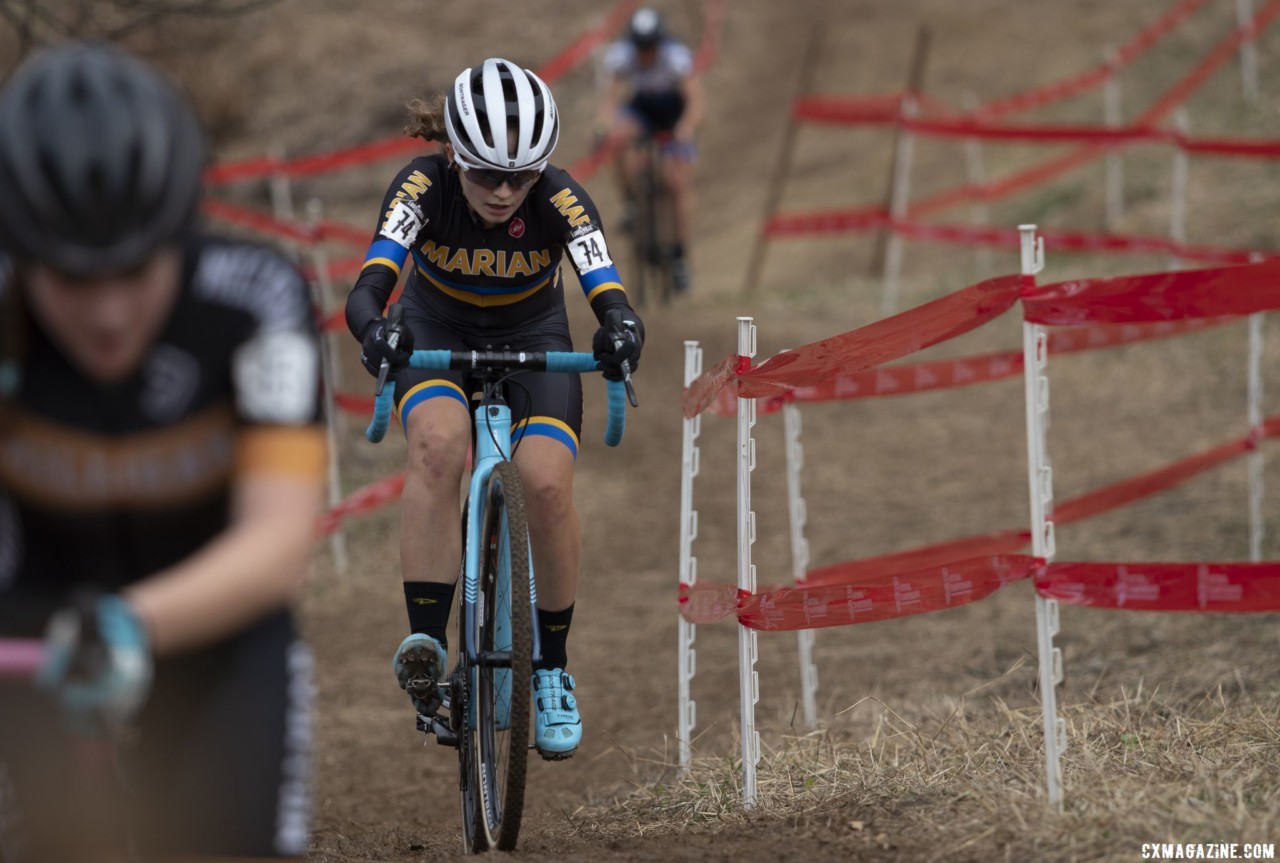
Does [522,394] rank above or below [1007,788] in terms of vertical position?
above

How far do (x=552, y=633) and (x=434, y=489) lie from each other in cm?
65

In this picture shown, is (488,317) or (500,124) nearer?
(500,124)

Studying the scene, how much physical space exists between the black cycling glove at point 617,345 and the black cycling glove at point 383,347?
58 centimetres

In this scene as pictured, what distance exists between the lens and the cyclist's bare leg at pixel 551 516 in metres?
5.17

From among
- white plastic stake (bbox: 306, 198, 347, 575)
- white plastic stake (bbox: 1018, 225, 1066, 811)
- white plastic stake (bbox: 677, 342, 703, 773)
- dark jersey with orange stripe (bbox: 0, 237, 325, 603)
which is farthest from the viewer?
white plastic stake (bbox: 306, 198, 347, 575)

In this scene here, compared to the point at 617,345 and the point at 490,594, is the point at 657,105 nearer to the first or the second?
the point at 617,345

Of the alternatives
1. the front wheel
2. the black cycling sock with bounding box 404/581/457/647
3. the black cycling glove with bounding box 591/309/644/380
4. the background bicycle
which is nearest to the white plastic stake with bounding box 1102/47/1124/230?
the background bicycle

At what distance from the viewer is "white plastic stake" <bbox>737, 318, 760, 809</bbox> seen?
525 centimetres

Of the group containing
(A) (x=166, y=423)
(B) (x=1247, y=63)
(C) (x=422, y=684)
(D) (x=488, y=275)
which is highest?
(B) (x=1247, y=63)

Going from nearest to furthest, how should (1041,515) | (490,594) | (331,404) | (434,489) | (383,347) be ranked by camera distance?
(1041,515) → (383,347) → (490,594) → (434,489) → (331,404)

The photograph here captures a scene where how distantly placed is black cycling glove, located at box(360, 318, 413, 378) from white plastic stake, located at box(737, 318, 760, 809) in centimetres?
112

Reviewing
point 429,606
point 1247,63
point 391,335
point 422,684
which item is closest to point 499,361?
point 391,335

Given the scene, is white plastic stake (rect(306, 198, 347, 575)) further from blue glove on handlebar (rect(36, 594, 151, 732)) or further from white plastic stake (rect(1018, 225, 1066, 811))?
blue glove on handlebar (rect(36, 594, 151, 732))

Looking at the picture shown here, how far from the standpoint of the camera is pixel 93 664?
7.83 ft
